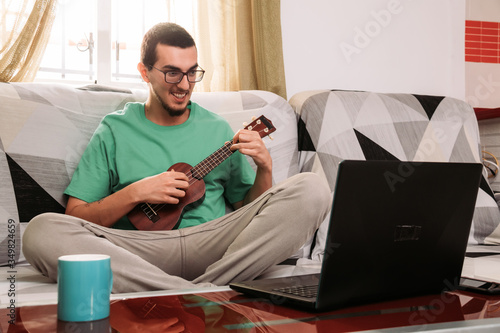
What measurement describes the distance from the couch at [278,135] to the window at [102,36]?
594 mm

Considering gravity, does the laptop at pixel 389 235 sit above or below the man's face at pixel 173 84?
below

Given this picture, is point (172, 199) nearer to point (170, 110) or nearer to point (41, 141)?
point (170, 110)

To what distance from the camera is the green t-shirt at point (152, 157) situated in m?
1.40

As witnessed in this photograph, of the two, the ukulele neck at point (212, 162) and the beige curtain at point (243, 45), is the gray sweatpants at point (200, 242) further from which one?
the beige curtain at point (243, 45)

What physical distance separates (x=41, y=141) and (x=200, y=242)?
548mm

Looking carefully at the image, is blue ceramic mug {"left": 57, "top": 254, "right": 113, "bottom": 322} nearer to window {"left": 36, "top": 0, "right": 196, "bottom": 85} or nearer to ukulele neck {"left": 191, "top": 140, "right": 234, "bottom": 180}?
ukulele neck {"left": 191, "top": 140, "right": 234, "bottom": 180}

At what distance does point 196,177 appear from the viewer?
1.41 metres

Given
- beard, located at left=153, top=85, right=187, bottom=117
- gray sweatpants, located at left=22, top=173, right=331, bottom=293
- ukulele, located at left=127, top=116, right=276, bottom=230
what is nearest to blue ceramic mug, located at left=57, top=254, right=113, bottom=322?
gray sweatpants, located at left=22, top=173, right=331, bottom=293

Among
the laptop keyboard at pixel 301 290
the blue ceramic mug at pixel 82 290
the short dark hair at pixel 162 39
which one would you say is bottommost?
the laptop keyboard at pixel 301 290

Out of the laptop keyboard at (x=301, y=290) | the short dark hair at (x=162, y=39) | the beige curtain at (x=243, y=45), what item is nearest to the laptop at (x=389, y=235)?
the laptop keyboard at (x=301, y=290)

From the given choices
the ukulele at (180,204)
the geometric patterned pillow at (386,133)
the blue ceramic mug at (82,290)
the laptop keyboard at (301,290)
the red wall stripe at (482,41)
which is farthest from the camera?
the red wall stripe at (482,41)

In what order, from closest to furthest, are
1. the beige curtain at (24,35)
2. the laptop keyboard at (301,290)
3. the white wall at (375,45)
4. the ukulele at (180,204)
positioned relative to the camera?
the laptop keyboard at (301,290) → the ukulele at (180,204) → the beige curtain at (24,35) → the white wall at (375,45)

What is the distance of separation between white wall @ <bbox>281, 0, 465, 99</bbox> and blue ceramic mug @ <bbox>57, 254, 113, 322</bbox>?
190cm

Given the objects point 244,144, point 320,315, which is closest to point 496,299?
point 320,315
